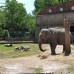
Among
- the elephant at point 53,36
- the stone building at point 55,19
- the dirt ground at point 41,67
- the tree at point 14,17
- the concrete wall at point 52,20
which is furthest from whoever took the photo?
the tree at point 14,17

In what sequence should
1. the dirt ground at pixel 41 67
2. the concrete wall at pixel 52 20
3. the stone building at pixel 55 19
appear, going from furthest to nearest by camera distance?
the concrete wall at pixel 52 20 → the stone building at pixel 55 19 → the dirt ground at pixel 41 67

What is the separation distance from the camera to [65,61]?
19.3 m

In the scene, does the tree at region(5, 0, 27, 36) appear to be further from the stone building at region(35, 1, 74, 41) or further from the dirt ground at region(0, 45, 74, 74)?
the dirt ground at region(0, 45, 74, 74)

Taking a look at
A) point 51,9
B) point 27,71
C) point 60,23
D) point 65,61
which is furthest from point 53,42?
point 51,9

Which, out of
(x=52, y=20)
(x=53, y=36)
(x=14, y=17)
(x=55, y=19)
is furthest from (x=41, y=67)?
(x=14, y=17)

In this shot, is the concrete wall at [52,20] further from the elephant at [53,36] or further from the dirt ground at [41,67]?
the dirt ground at [41,67]

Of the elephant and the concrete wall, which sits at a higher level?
the elephant

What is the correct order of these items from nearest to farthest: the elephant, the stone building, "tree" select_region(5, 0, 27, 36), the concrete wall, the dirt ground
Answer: the dirt ground
the elephant
the stone building
the concrete wall
"tree" select_region(5, 0, 27, 36)

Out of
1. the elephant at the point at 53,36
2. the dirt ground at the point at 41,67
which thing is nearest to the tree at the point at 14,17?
the elephant at the point at 53,36

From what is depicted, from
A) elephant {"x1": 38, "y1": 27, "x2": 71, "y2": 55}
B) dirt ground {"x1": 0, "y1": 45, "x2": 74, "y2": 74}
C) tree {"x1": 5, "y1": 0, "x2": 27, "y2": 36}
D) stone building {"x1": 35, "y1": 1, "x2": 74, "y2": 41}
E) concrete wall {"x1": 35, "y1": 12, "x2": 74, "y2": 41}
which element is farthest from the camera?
tree {"x1": 5, "y1": 0, "x2": 27, "y2": 36}

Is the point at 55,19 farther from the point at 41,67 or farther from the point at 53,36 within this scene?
the point at 41,67

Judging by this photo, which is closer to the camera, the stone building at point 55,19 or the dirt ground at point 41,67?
the dirt ground at point 41,67

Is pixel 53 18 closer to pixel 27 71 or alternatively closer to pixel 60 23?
pixel 60 23

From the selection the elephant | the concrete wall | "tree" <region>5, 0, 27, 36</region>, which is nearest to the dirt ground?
the elephant
